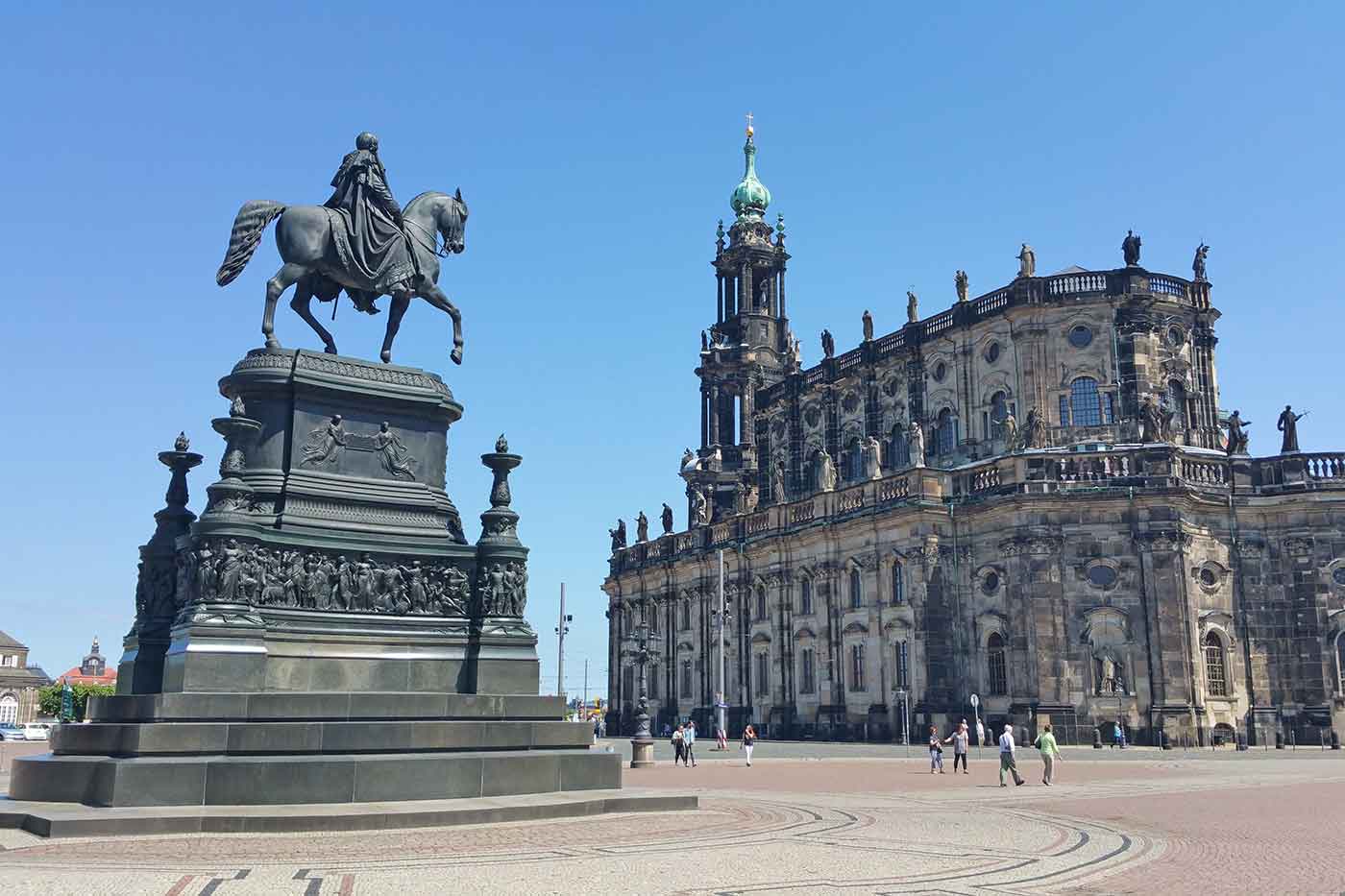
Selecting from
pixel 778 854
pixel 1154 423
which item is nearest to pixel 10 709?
pixel 1154 423

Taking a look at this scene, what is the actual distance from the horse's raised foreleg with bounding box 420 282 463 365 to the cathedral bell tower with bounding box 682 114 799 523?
61.7m

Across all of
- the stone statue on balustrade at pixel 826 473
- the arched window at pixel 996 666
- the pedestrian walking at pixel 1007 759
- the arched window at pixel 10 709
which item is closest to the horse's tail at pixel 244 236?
the pedestrian walking at pixel 1007 759

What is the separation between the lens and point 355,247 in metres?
18.9

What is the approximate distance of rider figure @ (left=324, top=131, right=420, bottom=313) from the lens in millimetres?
18947

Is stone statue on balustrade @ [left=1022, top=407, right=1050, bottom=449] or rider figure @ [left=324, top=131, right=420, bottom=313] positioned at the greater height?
stone statue on balustrade @ [left=1022, top=407, right=1050, bottom=449]

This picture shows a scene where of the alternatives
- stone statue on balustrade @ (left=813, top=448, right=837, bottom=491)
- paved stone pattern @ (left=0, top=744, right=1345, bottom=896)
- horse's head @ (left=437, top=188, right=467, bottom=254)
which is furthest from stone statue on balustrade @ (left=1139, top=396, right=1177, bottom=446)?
horse's head @ (left=437, top=188, right=467, bottom=254)

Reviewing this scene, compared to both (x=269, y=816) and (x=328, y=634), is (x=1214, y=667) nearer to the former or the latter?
(x=328, y=634)

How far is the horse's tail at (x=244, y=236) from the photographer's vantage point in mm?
18391

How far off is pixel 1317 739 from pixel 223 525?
161 ft

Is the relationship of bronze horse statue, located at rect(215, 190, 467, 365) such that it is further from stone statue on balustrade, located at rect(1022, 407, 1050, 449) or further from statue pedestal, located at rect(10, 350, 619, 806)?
stone statue on balustrade, located at rect(1022, 407, 1050, 449)

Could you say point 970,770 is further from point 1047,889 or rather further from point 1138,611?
point 1047,889

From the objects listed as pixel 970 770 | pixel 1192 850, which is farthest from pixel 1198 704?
pixel 1192 850

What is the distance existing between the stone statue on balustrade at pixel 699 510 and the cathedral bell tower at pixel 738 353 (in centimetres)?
64

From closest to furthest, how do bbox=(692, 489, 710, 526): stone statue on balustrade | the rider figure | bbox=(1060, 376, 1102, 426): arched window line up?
the rider figure → bbox=(1060, 376, 1102, 426): arched window → bbox=(692, 489, 710, 526): stone statue on balustrade
